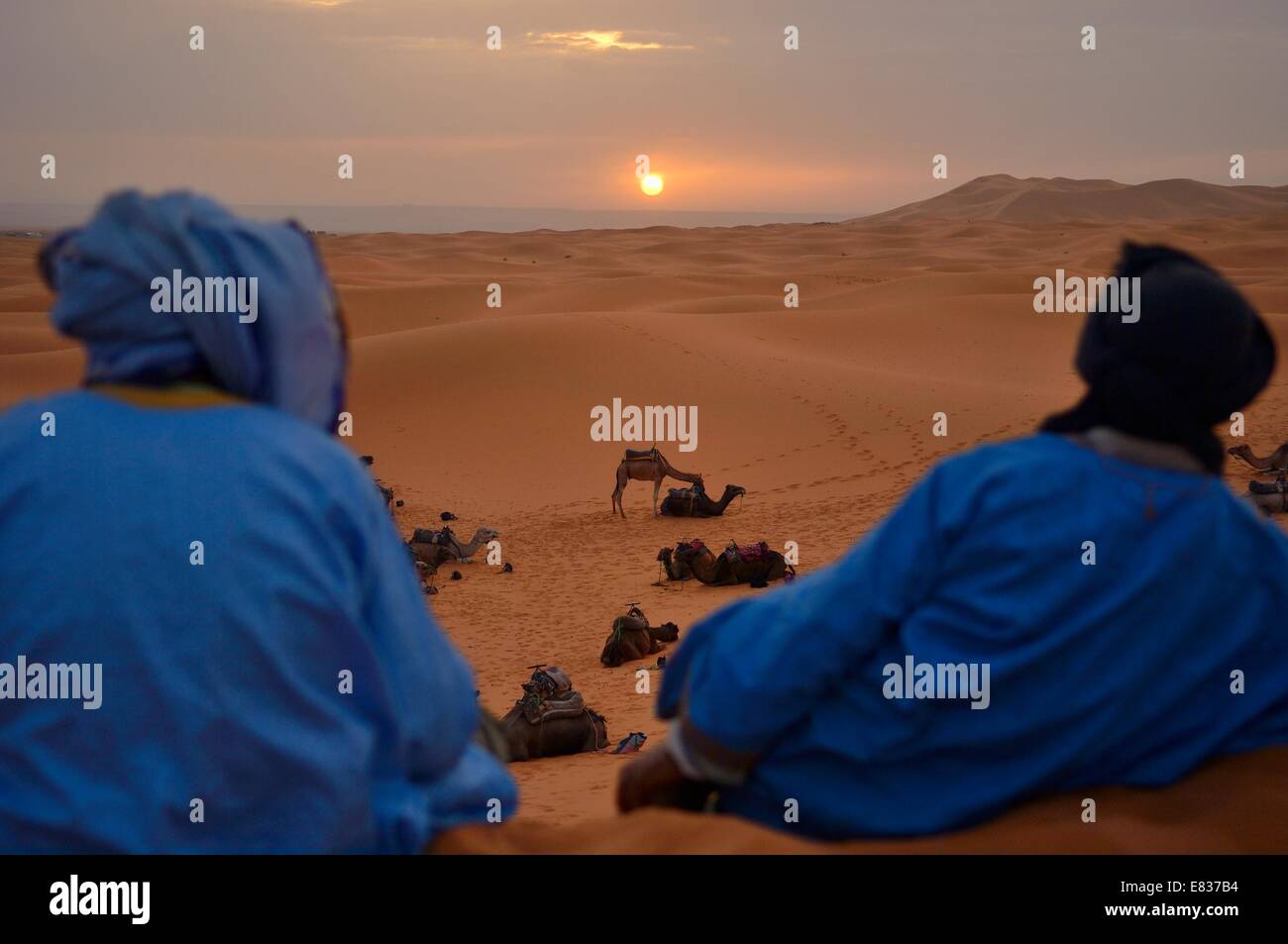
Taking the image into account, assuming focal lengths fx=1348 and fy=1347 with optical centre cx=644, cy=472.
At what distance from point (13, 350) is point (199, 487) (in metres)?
34.9

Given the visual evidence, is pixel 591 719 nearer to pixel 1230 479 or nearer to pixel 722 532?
pixel 722 532

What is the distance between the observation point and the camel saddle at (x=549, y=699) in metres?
8.18

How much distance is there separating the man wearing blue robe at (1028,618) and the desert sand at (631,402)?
352 cm

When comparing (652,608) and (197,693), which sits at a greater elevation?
(197,693)

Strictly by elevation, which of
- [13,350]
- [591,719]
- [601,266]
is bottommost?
[591,719]

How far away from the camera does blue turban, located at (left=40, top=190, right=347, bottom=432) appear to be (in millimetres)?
2498

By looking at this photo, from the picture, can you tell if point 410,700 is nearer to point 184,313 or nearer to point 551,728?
point 184,313

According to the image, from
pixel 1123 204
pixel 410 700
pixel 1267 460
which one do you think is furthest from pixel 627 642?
pixel 1123 204

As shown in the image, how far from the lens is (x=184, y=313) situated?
98.3 inches

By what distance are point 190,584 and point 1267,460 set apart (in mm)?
14925

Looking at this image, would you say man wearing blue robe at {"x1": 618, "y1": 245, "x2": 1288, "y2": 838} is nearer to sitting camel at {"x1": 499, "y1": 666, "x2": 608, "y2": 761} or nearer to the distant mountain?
sitting camel at {"x1": 499, "y1": 666, "x2": 608, "y2": 761}

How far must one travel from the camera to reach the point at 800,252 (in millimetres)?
71812

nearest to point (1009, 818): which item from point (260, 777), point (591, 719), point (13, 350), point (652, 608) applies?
point (260, 777)
